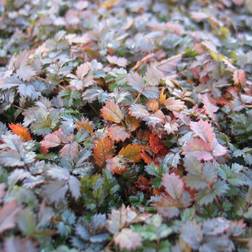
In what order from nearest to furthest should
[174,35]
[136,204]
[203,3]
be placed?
[136,204] < [174,35] < [203,3]

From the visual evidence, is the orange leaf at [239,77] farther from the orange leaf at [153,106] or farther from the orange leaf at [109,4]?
the orange leaf at [109,4]

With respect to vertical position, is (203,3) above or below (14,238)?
below

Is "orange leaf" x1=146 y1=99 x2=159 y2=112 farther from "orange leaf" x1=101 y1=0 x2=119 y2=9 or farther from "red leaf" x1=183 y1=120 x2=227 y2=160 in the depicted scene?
"orange leaf" x1=101 y1=0 x2=119 y2=9

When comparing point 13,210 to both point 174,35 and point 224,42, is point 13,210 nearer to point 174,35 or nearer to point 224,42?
point 174,35

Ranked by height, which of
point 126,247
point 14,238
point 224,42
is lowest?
point 224,42

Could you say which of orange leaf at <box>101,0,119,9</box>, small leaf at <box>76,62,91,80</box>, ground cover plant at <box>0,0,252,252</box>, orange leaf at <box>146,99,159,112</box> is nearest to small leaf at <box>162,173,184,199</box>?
ground cover plant at <box>0,0,252,252</box>

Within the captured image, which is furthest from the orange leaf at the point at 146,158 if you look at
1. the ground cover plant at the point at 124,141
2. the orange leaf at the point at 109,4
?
the orange leaf at the point at 109,4

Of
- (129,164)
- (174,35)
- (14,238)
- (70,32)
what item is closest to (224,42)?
(174,35)
